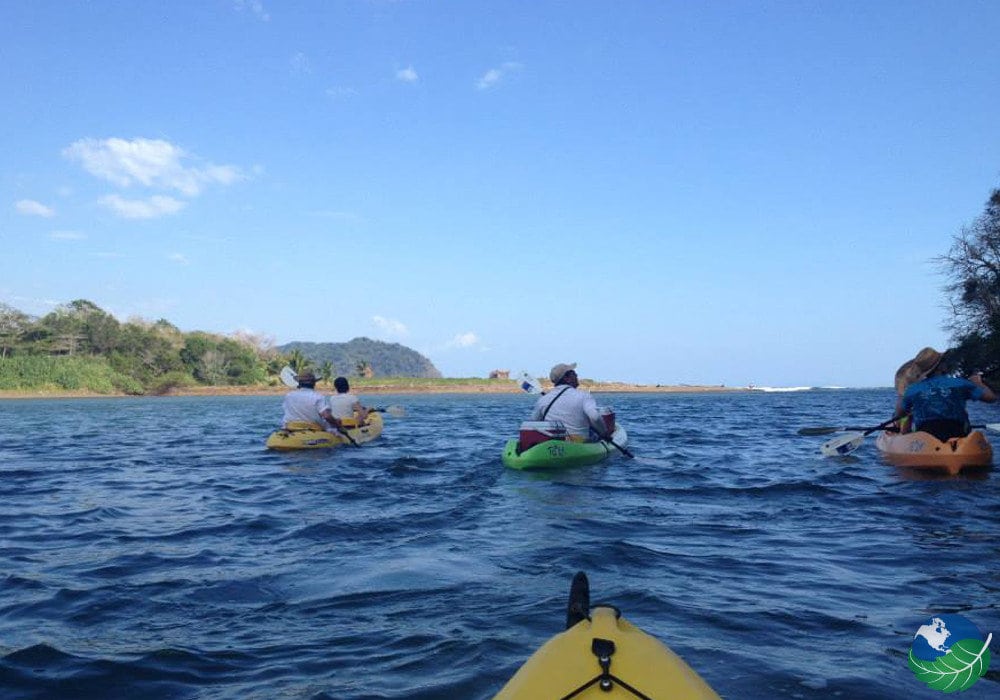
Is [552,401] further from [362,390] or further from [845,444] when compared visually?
[362,390]

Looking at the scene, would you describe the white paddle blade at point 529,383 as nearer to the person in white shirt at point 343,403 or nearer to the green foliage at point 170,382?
the person in white shirt at point 343,403

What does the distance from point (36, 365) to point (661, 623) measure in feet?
246

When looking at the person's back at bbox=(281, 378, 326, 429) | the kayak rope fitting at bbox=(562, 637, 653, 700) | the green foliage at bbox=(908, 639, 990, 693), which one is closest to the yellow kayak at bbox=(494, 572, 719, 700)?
the kayak rope fitting at bbox=(562, 637, 653, 700)

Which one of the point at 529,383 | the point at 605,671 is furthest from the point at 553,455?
the point at 605,671

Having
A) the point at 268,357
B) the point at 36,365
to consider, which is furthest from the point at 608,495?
the point at 268,357

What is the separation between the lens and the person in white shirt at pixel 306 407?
14812mm

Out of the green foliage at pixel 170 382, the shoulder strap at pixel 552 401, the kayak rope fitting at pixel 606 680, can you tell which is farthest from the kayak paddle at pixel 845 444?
the green foliage at pixel 170 382

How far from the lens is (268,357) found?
10019cm

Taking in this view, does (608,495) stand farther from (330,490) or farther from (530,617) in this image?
(530,617)

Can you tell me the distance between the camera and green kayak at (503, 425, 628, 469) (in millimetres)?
11648

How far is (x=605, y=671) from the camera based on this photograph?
2.16 meters

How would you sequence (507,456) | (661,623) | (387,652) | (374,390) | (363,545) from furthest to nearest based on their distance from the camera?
(374,390), (507,456), (363,545), (661,623), (387,652)

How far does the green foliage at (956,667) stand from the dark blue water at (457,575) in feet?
0.23

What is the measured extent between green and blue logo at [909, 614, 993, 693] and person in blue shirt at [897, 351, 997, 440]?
23.9ft
